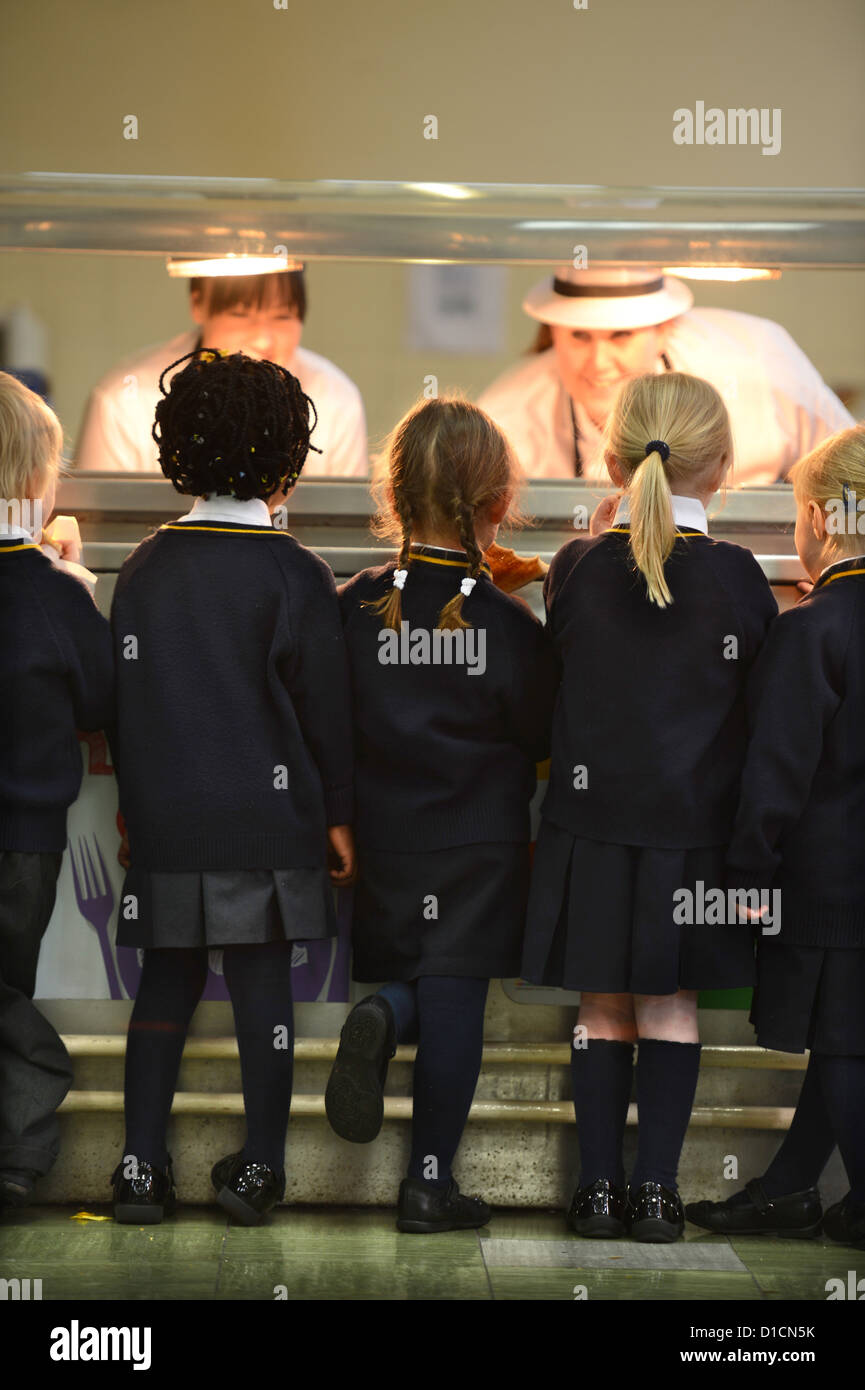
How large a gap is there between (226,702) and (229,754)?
63 millimetres

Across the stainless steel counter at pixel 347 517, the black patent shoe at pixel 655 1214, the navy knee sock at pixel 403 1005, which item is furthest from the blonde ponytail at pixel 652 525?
the black patent shoe at pixel 655 1214

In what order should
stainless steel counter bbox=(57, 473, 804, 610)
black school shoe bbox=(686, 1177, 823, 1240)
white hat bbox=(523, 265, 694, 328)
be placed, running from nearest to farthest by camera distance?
black school shoe bbox=(686, 1177, 823, 1240)
stainless steel counter bbox=(57, 473, 804, 610)
white hat bbox=(523, 265, 694, 328)

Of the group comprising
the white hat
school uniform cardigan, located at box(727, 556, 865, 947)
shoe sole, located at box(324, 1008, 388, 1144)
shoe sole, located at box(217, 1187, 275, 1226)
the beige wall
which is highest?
the beige wall

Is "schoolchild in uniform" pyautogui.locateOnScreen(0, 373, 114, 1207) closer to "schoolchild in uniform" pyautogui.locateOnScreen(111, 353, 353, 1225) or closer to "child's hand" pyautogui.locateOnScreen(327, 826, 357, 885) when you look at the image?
"schoolchild in uniform" pyautogui.locateOnScreen(111, 353, 353, 1225)

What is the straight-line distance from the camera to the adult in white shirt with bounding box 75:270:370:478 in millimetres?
3314

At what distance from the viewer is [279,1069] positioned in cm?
186

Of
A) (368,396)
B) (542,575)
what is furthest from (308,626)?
(368,396)

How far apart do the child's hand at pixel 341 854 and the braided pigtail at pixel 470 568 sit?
0.94 ft

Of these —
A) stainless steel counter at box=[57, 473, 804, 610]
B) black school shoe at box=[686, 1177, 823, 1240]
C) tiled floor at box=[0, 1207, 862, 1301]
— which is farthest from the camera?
stainless steel counter at box=[57, 473, 804, 610]

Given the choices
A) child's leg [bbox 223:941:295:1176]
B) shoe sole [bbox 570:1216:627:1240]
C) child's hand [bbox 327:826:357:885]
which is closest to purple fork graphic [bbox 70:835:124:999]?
child's leg [bbox 223:941:295:1176]

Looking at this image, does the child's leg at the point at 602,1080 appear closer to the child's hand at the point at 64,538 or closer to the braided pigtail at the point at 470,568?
the braided pigtail at the point at 470,568

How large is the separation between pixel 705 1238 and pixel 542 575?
872 mm

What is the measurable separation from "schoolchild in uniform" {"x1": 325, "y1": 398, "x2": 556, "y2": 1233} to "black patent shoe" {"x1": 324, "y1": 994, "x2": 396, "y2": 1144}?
0.08 meters
